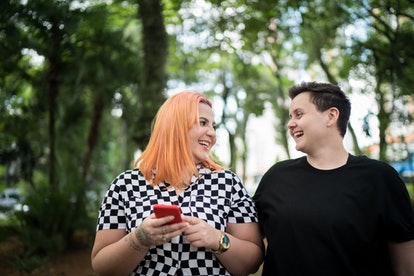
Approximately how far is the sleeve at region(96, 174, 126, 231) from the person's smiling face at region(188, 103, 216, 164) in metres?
0.45

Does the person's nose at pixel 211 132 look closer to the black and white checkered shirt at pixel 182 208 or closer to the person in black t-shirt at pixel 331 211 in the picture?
the black and white checkered shirt at pixel 182 208

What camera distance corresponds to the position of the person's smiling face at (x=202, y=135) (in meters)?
2.20

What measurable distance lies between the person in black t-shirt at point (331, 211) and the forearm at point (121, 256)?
0.74 metres

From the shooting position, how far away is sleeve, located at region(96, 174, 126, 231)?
6.77 ft

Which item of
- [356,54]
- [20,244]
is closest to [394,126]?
[356,54]

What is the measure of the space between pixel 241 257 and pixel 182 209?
1.27ft

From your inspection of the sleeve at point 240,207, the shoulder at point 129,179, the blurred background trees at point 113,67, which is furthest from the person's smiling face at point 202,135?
the blurred background trees at point 113,67

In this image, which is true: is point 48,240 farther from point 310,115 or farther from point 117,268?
point 310,115

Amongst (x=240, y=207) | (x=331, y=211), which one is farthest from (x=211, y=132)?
(x=331, y=211)

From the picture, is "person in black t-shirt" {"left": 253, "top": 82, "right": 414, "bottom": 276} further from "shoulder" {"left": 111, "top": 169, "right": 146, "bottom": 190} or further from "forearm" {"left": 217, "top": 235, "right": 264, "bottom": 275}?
"shoulder" {"left": 111, "top": 169, "right": 146, "bottom": 190}

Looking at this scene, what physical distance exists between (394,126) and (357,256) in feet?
23.3

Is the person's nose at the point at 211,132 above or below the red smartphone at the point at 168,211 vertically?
above

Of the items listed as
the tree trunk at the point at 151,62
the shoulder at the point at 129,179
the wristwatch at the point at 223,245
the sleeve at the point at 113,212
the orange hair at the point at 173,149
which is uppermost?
the tree trunk at the point at 151,62

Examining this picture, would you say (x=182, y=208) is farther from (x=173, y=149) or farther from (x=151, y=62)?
(x=151, y=62)
